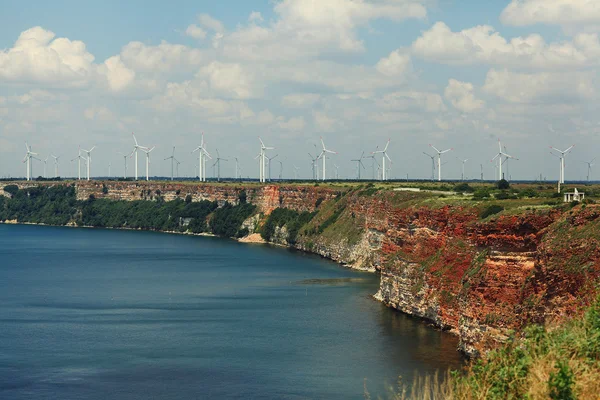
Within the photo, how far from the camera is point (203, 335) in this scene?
70062mm

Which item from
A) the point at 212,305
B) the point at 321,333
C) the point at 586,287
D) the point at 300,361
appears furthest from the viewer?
the point at 212,305

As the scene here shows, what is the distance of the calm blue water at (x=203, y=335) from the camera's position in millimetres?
53156

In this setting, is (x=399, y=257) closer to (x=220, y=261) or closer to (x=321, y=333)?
(x=321, y=333)

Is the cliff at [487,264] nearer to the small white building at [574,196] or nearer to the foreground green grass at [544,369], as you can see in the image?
the small white building at [574,196]

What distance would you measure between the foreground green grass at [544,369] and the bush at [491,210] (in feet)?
133

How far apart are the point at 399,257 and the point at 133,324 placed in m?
28.2

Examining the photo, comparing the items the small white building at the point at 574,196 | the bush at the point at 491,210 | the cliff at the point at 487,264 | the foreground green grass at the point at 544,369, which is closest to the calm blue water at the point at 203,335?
the cliff at the point at 487,264

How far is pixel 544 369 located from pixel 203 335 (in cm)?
5258

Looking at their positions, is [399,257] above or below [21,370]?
above

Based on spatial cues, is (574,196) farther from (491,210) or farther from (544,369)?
(544,369)

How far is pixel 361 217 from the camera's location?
136625 mm

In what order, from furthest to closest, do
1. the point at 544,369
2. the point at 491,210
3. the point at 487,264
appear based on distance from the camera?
the point at 491,210 < the point at 487,264 < the point at 544,369

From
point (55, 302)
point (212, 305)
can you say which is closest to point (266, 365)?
point (212, 305)

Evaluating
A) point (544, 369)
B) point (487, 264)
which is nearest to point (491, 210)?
point (487, 264)
